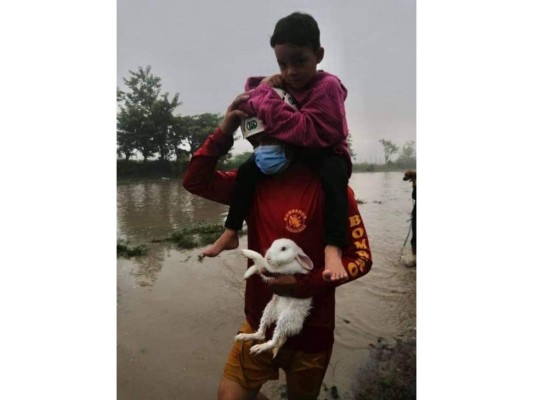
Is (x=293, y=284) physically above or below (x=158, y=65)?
below

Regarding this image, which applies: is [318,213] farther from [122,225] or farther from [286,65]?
[122,225]

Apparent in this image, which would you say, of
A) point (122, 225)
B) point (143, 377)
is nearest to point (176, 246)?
point (122, 225)

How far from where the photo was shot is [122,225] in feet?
5.00

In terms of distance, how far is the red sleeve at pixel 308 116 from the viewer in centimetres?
90

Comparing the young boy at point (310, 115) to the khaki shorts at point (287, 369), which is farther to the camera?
the khaki shorts at point (287, 369)

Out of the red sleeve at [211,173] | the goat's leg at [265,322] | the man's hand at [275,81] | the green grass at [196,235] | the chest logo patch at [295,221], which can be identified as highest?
the man's hand at [275,81]

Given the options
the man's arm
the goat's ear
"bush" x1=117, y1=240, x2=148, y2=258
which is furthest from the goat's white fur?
"bush" x1=117, y1=240, x2=148, y2=258

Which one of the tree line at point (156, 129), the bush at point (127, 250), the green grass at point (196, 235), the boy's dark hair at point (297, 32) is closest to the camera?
the boy's dark hair at point (297, 32)

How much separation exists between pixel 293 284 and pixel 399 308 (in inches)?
31.0

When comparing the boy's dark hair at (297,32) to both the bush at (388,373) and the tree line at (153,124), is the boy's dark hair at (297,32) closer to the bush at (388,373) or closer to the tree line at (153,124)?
the tree line at (153,124)

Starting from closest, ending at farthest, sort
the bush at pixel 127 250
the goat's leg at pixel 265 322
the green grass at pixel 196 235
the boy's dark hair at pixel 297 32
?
the boy's dark hair at pixel 297 32
the goat's leg at pixel 265 322
the bush at pixel 127 250
the green grass at pixel 196 235

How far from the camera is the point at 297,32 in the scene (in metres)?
0.89

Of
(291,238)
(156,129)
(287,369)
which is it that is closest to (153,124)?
(156,129)

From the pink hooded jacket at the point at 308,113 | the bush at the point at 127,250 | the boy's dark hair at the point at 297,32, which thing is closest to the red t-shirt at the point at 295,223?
the pink hooded jacket at the point at 308,113
